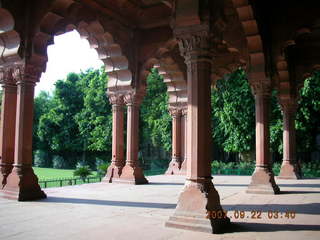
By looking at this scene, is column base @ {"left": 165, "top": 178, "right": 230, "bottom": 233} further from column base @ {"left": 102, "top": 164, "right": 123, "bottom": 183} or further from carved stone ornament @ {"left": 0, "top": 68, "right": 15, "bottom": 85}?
column base @ {"left": 102, "top": 164, "right": 123, "bottom": 183}

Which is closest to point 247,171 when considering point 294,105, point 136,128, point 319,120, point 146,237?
point 319,120

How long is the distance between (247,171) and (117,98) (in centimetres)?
1311

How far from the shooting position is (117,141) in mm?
14055

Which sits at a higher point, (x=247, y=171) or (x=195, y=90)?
(x=195, y=90)

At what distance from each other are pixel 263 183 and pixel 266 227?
4.97 meters

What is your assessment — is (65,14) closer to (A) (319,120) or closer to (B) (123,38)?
(B) (123,38)

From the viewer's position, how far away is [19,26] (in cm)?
924

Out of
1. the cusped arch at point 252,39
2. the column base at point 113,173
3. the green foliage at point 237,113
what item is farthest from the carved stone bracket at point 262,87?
the green foliage at point 237,113

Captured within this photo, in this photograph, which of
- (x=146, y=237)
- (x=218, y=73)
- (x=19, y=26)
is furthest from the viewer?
(x=218, y=73)

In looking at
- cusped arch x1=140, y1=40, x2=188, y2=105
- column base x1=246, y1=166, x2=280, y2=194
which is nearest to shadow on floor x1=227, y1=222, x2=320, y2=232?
column base x1=246, y1=166, x2=280, y2=194

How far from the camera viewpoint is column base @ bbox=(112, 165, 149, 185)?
13.5m

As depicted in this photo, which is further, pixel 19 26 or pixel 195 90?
pixel 19 26

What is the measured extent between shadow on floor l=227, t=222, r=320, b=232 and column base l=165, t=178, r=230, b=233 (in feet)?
0.63
